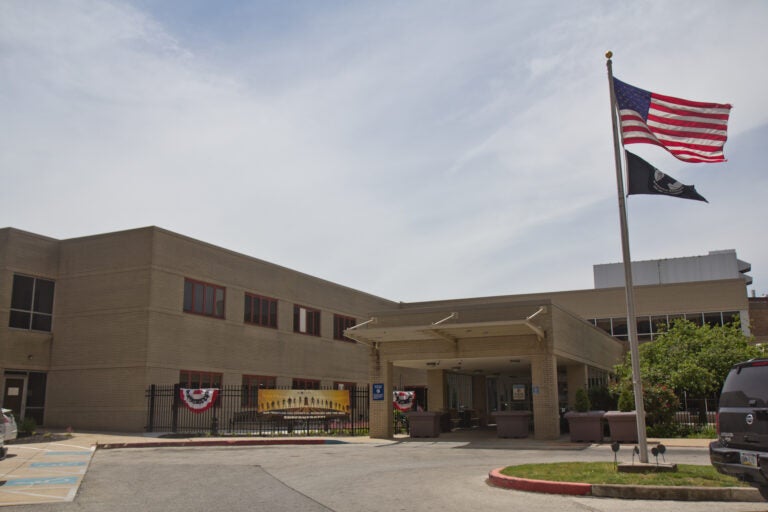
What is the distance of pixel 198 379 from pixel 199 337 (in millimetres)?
1835

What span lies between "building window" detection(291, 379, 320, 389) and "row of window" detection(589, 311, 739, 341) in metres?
21.8

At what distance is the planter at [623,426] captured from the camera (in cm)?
2142

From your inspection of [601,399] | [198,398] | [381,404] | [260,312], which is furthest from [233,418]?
[601,399]

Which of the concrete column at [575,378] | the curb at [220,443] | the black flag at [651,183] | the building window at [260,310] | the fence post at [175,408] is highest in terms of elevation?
the building window at [260,310]

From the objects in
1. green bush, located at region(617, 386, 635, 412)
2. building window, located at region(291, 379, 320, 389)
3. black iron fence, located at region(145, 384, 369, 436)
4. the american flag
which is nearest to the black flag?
the american flag

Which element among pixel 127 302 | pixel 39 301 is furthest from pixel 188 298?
pixel 39 301

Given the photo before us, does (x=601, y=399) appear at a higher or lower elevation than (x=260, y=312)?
lower

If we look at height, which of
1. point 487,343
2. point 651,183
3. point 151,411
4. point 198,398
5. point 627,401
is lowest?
point 151,411

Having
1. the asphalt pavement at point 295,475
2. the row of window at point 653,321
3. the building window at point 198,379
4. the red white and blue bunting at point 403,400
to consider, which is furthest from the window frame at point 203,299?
the row of window at point 653,321

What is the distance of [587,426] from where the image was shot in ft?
73.5

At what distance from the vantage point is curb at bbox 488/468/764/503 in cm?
1048

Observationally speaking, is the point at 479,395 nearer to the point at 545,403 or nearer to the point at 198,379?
the point at 545,403

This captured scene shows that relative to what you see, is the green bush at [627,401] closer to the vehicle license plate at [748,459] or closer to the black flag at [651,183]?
the black flag at [651,183]

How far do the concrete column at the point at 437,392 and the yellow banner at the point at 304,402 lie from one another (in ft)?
12.0
